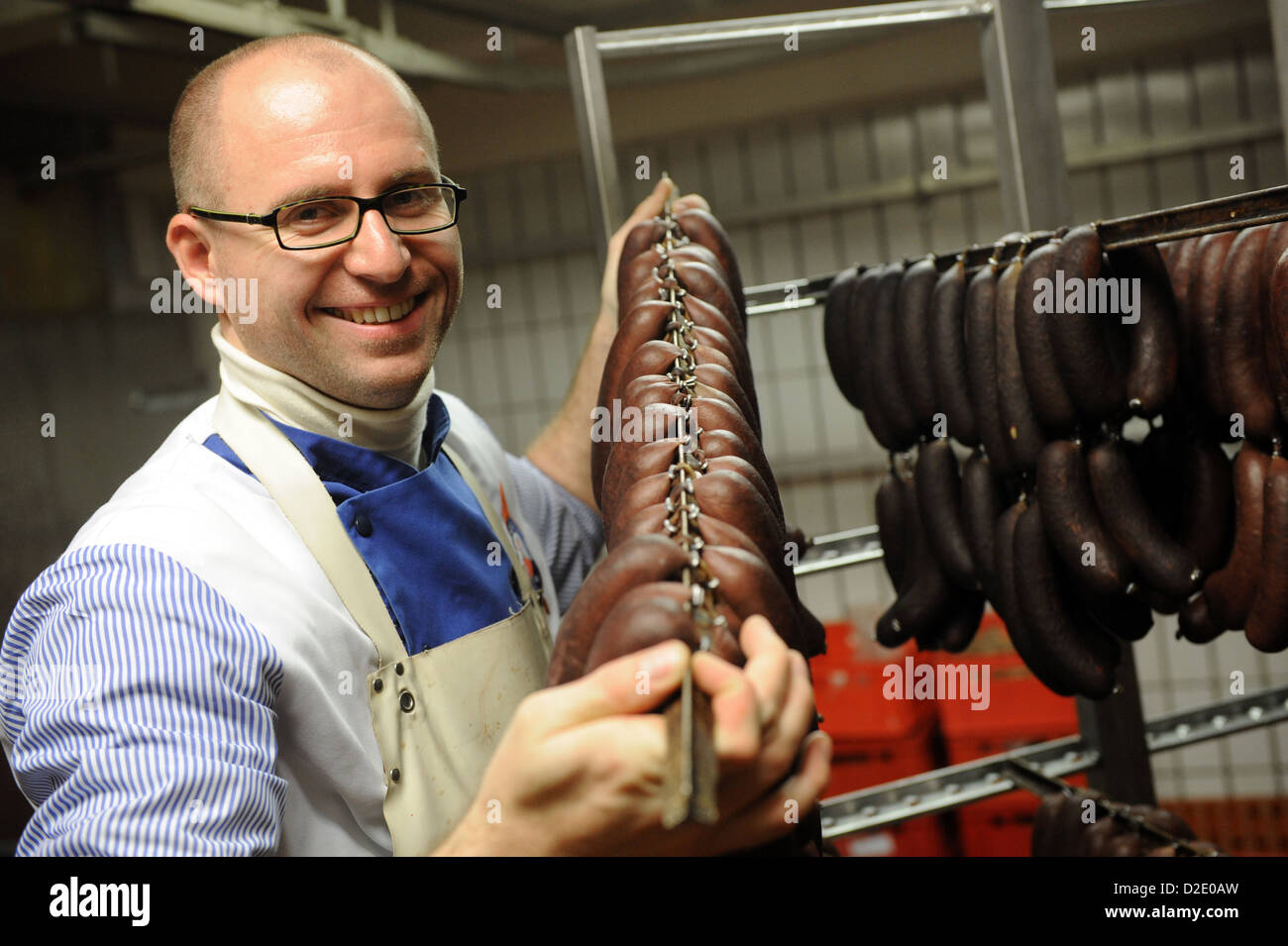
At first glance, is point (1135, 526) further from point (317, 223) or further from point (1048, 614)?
point (317, 223)

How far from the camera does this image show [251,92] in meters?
1.36

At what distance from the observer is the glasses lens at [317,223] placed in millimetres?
1358

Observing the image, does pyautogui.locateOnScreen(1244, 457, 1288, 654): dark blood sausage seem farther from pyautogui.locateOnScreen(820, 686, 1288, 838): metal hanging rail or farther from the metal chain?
the metal chain

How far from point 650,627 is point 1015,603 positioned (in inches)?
44.6

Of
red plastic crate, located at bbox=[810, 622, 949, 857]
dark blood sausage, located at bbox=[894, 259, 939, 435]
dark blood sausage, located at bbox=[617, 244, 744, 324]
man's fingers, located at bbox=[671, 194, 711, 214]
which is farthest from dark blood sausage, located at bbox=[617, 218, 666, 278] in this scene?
red plastic crate, located at bbox=[810, 622, 949, 857]

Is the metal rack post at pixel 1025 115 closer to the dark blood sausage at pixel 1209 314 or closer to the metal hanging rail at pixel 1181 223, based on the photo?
the metal hanging rail at pixel 1181 223

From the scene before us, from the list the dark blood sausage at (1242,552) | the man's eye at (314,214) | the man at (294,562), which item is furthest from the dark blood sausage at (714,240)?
the dark blood sausage at (1242,552)

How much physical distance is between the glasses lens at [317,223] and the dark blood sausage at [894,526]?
1124 millimetres

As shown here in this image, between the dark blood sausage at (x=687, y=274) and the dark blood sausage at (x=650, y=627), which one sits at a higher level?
the dark blood sausage at (x=687, y=274)

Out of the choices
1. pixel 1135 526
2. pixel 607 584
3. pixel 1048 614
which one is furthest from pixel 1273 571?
pixel 607 584

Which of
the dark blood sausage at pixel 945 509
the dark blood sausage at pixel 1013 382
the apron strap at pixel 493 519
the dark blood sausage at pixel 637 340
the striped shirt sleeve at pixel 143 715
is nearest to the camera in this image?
the striped shirt sleeve at pixel 143 715

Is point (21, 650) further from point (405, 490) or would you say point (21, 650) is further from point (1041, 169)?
point (1041, 169)

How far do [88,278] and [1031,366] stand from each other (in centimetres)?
454

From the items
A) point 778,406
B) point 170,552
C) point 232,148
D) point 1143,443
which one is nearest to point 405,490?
point 170,552
